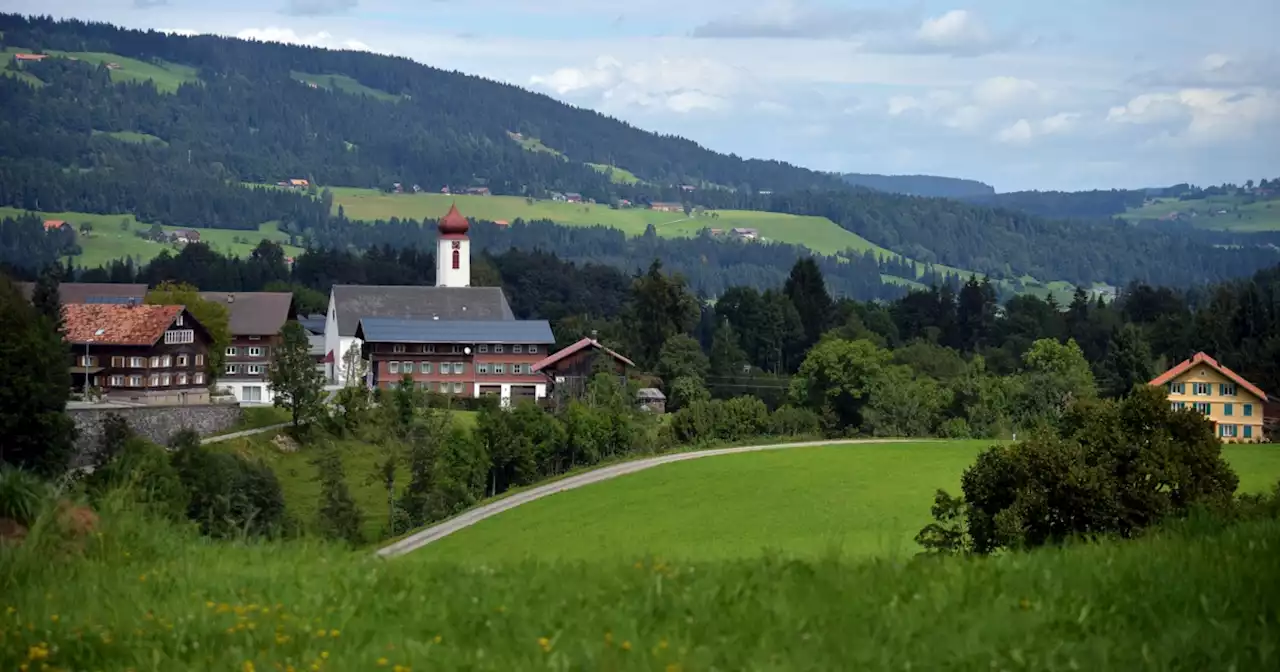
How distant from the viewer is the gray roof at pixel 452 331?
290 ft

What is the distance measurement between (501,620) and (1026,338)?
4458 inches

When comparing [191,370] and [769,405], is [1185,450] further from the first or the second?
[769,405]

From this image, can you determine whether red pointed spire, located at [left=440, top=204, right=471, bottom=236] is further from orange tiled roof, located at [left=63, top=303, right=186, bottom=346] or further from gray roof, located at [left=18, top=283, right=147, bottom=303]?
orange tiled roof, located at [left=63, top=303, right=186, bottom=346]

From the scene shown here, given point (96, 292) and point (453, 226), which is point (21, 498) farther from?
point (453, 226)

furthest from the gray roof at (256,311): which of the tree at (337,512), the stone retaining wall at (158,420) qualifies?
the tree at (337,512)

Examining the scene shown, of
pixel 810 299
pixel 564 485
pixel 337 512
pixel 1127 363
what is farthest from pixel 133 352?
pixel 810 299

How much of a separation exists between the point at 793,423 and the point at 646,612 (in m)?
65.5

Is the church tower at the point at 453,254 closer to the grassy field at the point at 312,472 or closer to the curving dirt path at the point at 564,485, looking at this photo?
the grassy field at the point at 312,472

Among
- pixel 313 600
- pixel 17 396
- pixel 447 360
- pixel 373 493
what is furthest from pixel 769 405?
pixel 313 600

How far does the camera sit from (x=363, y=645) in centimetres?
803

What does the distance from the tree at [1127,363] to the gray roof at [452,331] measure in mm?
29974

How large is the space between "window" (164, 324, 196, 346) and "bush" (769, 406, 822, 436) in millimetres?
26935

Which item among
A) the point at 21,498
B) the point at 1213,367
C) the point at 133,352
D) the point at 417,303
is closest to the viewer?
the point at 21,498

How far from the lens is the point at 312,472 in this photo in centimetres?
5903
